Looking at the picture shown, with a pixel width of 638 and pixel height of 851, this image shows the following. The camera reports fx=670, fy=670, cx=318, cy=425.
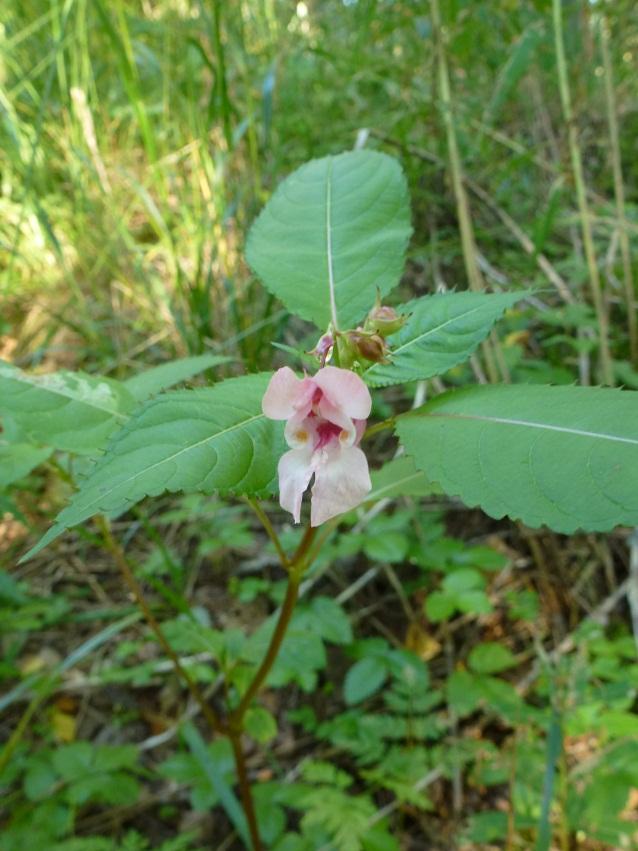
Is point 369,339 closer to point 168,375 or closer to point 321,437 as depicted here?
point 321,437

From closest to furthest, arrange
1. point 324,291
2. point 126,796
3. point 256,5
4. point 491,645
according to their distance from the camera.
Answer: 1. point 324,291
2. point 126,796
3. point 491,645
4. point 256,5

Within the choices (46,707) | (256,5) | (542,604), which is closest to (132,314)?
(256,5)

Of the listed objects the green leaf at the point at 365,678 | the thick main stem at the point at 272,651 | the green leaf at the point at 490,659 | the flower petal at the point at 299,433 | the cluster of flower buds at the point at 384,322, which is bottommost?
the green leaf at the point at 490,659

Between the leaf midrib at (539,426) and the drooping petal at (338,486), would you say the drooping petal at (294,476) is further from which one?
the leaf midrib at (539,426)

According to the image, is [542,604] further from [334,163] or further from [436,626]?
[334,163]

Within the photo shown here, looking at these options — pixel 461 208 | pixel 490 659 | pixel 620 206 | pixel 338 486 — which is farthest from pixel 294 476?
pixel 620 206

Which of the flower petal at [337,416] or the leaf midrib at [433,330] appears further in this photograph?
the leaf midrib at [433,330]

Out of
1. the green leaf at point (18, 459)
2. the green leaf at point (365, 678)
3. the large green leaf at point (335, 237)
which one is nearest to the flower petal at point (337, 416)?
the large green leaf at point (335, 237)
